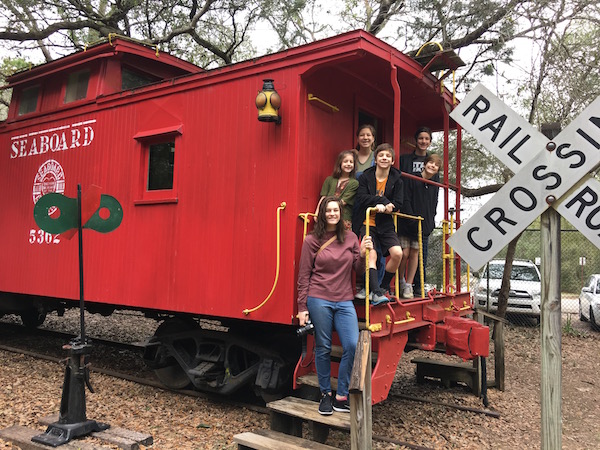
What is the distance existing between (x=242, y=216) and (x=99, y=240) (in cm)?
224

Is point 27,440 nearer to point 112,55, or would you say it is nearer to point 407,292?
point 407,292

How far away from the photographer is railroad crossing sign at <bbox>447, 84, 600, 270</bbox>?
83.7 inches

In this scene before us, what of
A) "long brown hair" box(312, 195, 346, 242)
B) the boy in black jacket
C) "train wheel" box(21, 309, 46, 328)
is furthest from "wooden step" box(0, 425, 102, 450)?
"train wheel" box(21, 309, 46, 328)

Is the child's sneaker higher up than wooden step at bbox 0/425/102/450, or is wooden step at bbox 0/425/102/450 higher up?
the child's sneaker

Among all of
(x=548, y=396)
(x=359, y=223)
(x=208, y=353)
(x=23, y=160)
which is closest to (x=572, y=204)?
(x=548, y=396)

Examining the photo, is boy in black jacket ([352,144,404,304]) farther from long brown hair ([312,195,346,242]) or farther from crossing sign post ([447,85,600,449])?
crossing sign post ([447,85,600,449])

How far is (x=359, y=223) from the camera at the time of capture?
14.4 feet

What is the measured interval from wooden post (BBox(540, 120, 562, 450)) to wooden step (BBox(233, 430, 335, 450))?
1.59 metres

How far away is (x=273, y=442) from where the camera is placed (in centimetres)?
351

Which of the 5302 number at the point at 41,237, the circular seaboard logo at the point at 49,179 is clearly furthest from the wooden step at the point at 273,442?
the circular seaboard logo at the point at 49,179

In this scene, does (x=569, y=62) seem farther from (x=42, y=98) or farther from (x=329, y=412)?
(x=42, y=98)

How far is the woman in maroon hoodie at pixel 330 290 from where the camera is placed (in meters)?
3.81

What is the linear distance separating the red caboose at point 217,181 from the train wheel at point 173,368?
2cm

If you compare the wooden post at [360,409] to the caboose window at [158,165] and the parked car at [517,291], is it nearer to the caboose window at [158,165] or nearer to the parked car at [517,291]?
the caboose window at [158,165]
